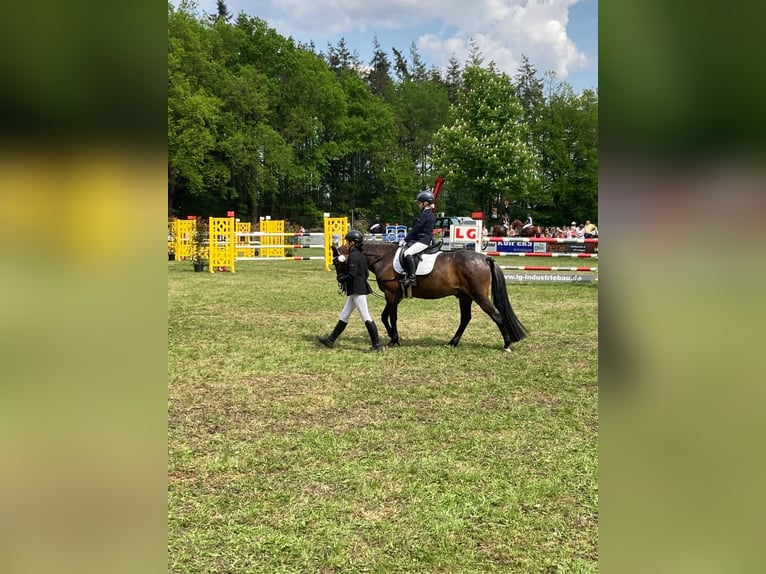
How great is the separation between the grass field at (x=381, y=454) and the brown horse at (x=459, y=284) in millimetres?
399

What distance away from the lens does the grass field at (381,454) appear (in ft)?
11.1

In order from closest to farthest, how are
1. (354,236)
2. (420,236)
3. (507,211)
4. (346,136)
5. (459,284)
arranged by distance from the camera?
(354,236)
(459,284)
(420,236)
(507,211)
(346,136)

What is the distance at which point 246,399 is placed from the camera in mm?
6324

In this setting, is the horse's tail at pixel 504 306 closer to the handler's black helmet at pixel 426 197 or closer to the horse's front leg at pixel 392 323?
Answer: the handler's black helmet at pixel 426 197

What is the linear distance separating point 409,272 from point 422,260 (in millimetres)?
270

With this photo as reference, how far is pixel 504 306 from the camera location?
8.45 metres

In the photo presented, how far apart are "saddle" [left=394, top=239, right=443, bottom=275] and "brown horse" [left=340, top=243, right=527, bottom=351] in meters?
0.06

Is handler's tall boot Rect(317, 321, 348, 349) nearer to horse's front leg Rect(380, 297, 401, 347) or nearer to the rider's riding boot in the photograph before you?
horse's front leg Rect(380, 297, 401, 347)

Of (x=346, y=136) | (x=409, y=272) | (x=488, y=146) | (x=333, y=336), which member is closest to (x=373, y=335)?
(x=333, y=336)

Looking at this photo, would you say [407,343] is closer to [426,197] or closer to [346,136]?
[426,197]

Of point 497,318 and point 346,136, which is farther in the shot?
point 346,136
